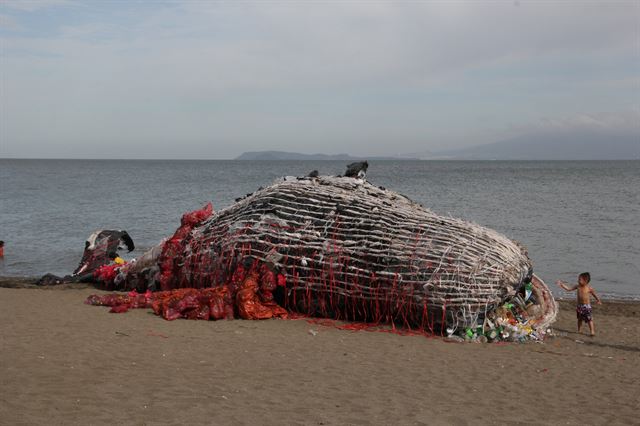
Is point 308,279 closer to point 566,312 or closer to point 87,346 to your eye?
point 87,346

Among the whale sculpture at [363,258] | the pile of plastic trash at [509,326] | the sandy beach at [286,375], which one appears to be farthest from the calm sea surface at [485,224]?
the sandy beach at [286,375]

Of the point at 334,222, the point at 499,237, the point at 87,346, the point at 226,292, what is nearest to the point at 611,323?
the point at 499,237

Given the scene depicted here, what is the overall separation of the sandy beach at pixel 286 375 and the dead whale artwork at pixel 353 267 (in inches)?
15.3

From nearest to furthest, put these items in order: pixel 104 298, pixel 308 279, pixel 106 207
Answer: pixel 308 279, pixel 104 298, pixel 106 207

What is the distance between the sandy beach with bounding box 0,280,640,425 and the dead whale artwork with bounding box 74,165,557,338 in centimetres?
39

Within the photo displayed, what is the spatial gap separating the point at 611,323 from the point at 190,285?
7.23m

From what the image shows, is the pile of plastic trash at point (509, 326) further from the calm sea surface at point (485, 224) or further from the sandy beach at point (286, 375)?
the calm sea surface at point (485, 224)

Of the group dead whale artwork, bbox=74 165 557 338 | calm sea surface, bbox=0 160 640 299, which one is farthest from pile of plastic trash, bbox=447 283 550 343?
calm sea surface, bbox=0 160 640 299

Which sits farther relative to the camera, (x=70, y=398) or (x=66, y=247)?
(x=66, y=247)

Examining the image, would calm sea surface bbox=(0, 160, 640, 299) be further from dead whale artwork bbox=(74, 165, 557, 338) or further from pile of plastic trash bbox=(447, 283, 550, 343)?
dead whale artwork bbox=(74, 165, 557, 338)

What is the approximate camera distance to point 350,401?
6.04 m

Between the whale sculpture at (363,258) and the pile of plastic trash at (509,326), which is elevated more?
the whale sculpture at (363,258)

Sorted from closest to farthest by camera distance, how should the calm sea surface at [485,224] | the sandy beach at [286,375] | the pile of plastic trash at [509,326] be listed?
1. the sandy beach at [286,375]
2. the pile of plastic trash at [509,326]
3. the calm sea surface at [485,224]

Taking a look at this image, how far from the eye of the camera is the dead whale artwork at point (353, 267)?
870 centimetres
